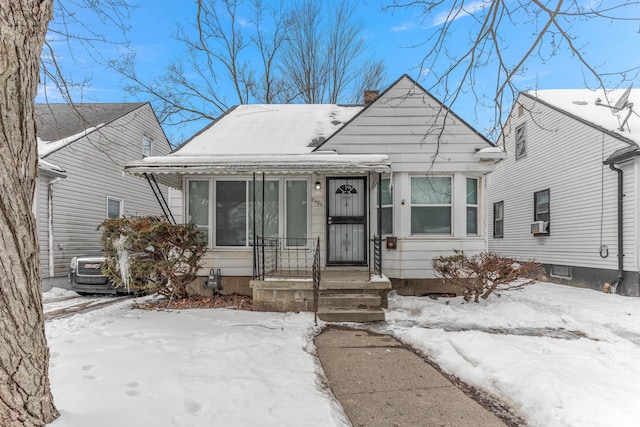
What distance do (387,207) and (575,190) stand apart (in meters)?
6.23

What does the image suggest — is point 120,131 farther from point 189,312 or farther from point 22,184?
point 22,184

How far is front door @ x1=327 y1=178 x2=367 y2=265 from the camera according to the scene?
7.75m

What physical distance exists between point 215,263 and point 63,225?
5851mm

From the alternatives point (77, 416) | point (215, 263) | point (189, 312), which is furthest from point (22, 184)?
point (215, 263)

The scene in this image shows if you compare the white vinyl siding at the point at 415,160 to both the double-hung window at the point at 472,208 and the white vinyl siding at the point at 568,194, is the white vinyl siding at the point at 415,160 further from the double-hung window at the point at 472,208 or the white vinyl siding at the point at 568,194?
the white vinyl siding at the point at 568,194

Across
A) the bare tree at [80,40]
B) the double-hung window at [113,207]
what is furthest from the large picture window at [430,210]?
the double-hung window at [113,207]

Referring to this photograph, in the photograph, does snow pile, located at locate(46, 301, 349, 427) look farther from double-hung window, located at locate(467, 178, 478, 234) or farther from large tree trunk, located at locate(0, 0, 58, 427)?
double-hung window, located at locate(467, 178, 478, 234)

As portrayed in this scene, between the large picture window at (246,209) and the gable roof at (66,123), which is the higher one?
the gable roof at (66,123)

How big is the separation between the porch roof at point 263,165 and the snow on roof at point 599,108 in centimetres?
510

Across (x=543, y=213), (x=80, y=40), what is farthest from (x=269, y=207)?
(x=543, y=213)

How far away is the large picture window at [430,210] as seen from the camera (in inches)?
301

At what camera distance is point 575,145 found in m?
10.0

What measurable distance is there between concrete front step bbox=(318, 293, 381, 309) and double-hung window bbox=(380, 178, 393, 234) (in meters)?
2.11

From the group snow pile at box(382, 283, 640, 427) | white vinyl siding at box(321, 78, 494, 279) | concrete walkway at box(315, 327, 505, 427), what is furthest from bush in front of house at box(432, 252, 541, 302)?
concrete walkway at box(315, 327, 505, 427)
